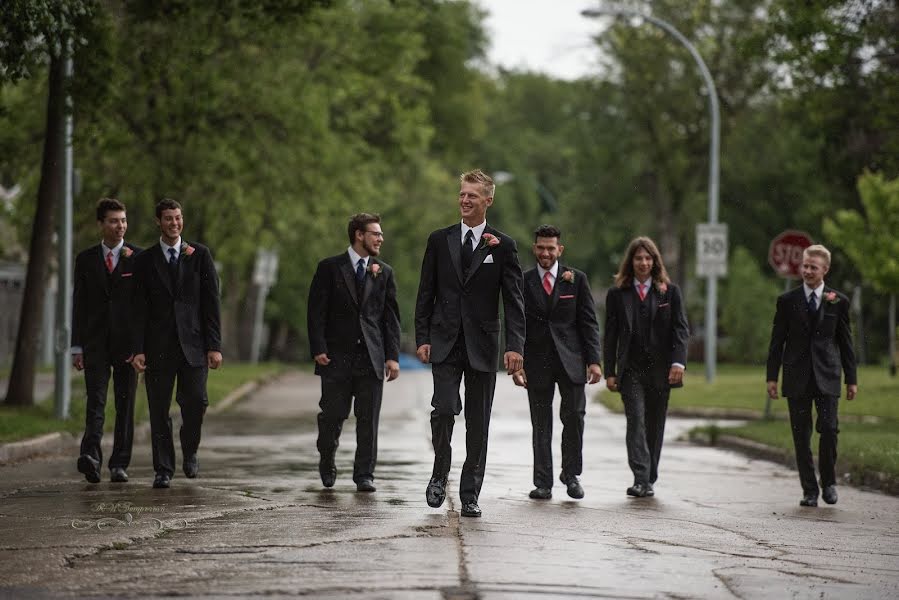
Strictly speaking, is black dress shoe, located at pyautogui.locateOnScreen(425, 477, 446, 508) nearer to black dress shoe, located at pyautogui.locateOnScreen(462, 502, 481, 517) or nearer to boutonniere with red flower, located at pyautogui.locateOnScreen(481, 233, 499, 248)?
black dress shoe, located at pyautogui.locateOnScreen(462, 502, 481, 517)

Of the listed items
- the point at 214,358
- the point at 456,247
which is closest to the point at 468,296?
the point at 456,247

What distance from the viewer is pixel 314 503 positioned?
35.9ft

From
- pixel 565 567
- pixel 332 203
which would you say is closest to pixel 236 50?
pixel 332 203

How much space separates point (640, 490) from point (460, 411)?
261 centimetres

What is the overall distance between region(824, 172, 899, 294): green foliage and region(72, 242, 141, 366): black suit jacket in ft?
84.9

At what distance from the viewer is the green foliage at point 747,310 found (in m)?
56.3

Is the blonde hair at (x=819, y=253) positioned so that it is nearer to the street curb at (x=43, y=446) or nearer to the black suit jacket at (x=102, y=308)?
the black suit jacket at (x=102, y=308)

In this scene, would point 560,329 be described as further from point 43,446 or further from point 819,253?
point 43,446

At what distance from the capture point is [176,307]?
40.0 ft

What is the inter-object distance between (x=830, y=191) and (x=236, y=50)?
3416 centimetres

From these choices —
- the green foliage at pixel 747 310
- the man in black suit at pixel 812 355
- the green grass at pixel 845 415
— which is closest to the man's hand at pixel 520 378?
the man in black suit at pixel 812 355

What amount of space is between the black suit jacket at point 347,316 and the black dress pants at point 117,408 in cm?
148

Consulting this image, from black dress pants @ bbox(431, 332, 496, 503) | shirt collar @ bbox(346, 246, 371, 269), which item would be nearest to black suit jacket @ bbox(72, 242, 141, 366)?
shirt collar @ bbox(346, 246, 371, 269)

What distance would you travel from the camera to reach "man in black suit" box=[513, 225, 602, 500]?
40.2 feet
